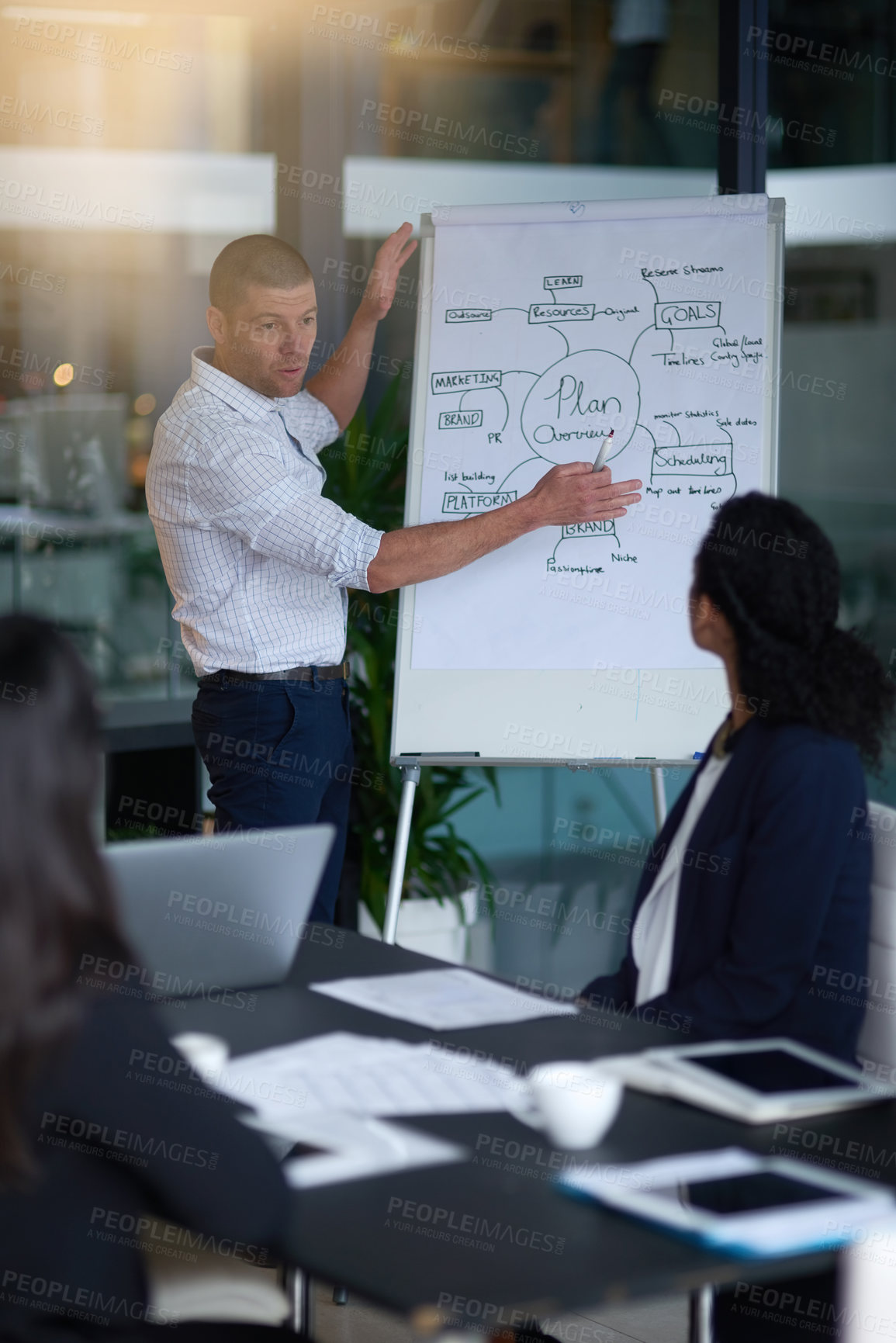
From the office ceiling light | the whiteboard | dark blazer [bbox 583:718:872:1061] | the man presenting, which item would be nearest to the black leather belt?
the man presenting

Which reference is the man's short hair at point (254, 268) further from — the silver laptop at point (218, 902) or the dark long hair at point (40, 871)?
the dark long hair at point (40, 871)

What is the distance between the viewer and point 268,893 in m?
1.70

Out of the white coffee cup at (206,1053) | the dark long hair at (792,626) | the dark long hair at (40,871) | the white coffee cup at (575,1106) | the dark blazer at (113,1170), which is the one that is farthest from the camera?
the dark long hair at (792,626)

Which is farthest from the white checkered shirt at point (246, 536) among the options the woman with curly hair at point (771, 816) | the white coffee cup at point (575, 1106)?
the white coffee cup at point (575, 1106)

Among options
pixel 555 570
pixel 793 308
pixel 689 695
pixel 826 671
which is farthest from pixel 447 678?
pixel 793 308

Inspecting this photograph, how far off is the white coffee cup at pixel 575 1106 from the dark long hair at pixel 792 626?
69 cm

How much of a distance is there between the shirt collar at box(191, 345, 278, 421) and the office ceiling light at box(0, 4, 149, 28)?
200 centimetres

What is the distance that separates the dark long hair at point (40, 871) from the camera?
106 centimetres

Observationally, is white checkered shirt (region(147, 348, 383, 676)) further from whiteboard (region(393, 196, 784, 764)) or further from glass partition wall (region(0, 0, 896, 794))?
glass partition wall (region(0, 0, 896, 794))

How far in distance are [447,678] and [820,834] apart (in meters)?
1.39

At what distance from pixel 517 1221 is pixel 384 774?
2.58m

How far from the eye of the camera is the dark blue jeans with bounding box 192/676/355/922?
9.64 ft

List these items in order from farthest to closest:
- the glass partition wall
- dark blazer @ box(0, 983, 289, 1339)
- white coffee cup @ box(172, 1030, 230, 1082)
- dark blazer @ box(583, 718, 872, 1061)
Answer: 1. the glass partition wall
2. dark blazer @ box(583, 718, 872, 1061)
3. white coffee cup @ box(172, 1030, 230, 1082)
4. dark blazer @ box(0, 983, 289, 1339)

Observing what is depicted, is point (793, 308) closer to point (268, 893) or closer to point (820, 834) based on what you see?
point (820, 834)
